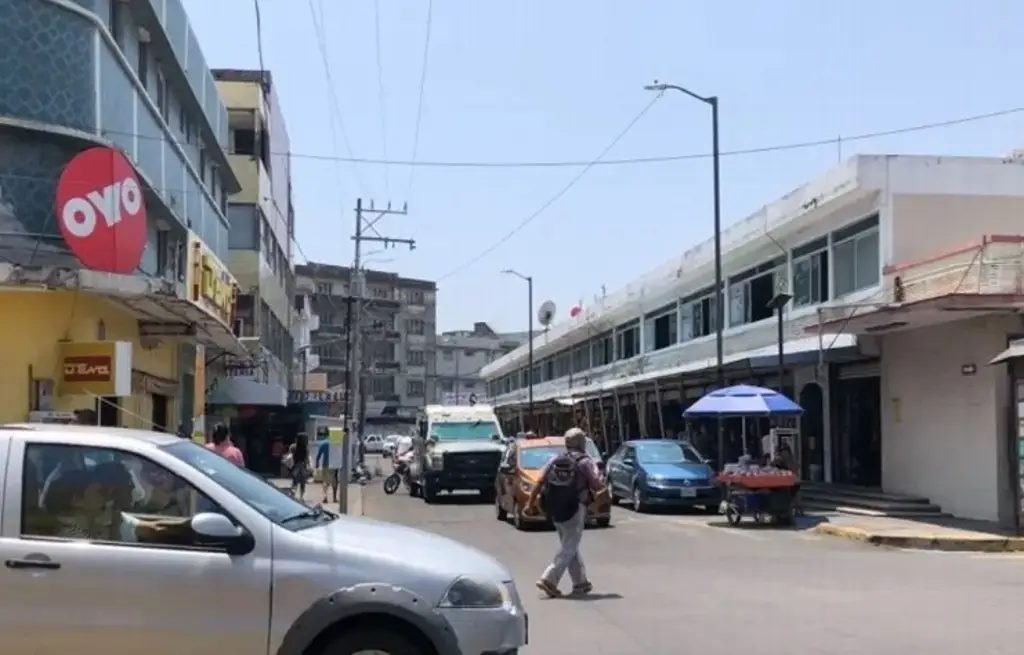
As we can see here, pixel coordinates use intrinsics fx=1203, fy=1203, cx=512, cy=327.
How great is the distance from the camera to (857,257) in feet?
87.9

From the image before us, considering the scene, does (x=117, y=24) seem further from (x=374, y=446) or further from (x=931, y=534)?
(x=374, y=446)

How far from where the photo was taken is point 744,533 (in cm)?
2177

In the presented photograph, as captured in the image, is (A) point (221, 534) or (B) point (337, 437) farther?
(B) point (337, 437)

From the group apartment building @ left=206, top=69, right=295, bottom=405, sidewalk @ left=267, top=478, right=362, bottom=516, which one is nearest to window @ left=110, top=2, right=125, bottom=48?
sidewalk @ left=267, top=478, right=362, bottom=516

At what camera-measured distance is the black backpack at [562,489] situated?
1307 cm

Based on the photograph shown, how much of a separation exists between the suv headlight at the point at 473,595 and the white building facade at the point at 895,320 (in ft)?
49.0

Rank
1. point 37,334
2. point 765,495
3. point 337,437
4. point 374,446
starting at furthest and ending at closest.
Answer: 1. point 374,446
2. point 337,437
3. point 765,495
4. point 37,334

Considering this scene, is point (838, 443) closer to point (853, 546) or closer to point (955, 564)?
point (853, 546)

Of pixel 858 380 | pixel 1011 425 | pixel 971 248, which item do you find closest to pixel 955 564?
pixel 1011 425

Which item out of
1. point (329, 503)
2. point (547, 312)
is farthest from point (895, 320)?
point (547, 312)

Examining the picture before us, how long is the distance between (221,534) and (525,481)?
17.0 m

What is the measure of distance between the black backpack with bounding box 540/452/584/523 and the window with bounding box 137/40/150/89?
521 inches

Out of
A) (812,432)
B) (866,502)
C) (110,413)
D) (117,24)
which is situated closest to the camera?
(117,24)

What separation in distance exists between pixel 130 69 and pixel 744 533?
13.4 metres
